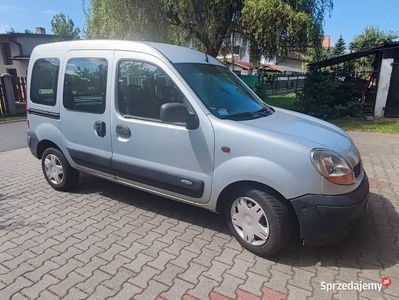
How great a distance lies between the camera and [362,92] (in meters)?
10.6

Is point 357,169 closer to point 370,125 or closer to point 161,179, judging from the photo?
point 161,179

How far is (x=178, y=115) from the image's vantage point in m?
2.71

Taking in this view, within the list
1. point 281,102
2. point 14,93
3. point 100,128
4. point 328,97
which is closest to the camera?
point 100,128

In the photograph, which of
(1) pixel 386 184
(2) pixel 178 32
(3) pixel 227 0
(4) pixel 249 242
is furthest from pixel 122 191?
(2) pixel 178 32

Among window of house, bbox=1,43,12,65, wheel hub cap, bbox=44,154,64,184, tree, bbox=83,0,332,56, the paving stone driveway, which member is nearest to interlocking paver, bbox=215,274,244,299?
the paving stone driveway

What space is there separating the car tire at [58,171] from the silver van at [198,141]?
3cm

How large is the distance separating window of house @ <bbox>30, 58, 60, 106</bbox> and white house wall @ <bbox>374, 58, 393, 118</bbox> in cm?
1011

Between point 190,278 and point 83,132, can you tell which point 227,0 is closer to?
point 83,132

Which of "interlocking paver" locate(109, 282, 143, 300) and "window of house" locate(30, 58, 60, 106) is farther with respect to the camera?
"window of house" locate(30, 58, 60, 106)

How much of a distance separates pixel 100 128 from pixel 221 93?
4.95 feet

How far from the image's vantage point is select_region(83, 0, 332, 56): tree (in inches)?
376

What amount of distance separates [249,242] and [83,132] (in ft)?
8.00

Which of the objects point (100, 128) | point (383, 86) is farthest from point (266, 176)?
point (383, 86)

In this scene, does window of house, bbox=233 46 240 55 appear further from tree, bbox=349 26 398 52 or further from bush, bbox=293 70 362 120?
tree, bbox=349 26 398 52
